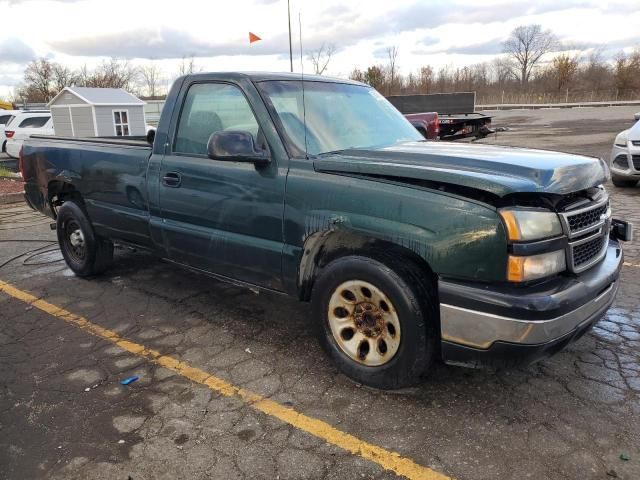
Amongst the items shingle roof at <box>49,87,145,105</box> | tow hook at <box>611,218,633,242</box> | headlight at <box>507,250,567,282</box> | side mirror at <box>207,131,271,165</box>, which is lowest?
tow hook at <box>611,218,633,242</box>

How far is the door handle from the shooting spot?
4008mm

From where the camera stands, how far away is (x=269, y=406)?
3084 mm

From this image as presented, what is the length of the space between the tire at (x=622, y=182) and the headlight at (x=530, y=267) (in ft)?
25.7

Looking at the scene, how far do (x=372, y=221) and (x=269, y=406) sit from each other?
1.21 metres

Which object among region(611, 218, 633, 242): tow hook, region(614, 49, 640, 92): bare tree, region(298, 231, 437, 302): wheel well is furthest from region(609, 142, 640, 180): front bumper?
region(614, 49, 640, 92): bare tree

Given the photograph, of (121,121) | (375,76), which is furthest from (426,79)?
(121,121)

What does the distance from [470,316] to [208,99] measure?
2.49 metres

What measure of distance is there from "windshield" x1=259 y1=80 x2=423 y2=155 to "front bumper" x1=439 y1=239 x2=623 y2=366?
4.48 feet

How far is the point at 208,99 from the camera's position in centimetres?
398

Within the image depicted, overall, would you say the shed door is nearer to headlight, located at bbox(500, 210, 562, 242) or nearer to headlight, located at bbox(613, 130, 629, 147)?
headlight, located at bbox(613, 130, 629, 147)

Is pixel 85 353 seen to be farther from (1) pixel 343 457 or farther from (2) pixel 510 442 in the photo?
(2) pixel 510 442

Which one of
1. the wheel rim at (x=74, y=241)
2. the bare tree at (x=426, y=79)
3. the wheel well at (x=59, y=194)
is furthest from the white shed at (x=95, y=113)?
the bare tree at (x=426, y=79)

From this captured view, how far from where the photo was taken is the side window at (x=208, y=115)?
12.2 ft

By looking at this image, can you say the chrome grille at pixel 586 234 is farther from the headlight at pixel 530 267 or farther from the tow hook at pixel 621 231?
the tow hook at pixel 621 231
